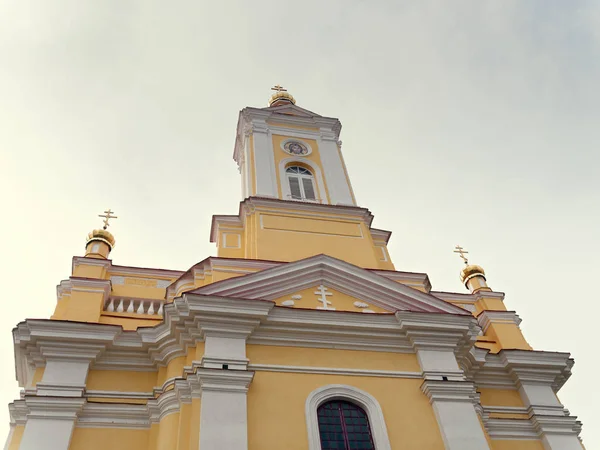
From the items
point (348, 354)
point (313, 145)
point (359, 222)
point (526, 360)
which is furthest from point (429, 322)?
point (313, 145)

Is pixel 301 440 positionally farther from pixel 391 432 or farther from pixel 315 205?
pixel 315 205

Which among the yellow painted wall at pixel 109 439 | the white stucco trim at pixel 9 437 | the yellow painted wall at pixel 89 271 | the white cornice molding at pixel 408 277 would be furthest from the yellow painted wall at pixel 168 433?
the white cornice molding at pixel 408 277

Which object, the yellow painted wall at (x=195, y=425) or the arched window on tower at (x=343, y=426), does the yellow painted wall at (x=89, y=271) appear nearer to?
the yellow painted wall at (x=195, y=425)

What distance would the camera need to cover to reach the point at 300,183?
66.9 ft

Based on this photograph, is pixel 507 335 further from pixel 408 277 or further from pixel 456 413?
pixel 456 413

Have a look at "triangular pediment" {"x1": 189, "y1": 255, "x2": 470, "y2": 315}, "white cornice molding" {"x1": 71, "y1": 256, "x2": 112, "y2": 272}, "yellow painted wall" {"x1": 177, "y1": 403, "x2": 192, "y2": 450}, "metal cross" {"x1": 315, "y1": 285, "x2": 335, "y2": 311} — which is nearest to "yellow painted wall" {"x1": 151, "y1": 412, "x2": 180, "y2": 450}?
"yellow painted wall" {"x1": 177, "y1": 403, "x2": 192, "y2": 450}

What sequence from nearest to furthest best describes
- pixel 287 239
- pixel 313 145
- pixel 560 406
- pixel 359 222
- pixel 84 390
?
1. pixel 84 390
2. pixel 560 406
3. pixel 287 239
4. pixel 359 222
5. pixel 313 145

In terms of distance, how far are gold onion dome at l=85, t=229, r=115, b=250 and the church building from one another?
0.04 meters

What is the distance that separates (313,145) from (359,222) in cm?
452

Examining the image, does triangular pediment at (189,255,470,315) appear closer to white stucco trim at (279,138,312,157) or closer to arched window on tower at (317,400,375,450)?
arched window on tower at (317,400,375,450)

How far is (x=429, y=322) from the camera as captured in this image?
550 inches

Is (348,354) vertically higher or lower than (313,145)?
lower

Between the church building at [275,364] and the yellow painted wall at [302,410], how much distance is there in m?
0.03

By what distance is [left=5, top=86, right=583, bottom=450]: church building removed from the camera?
12000mm
